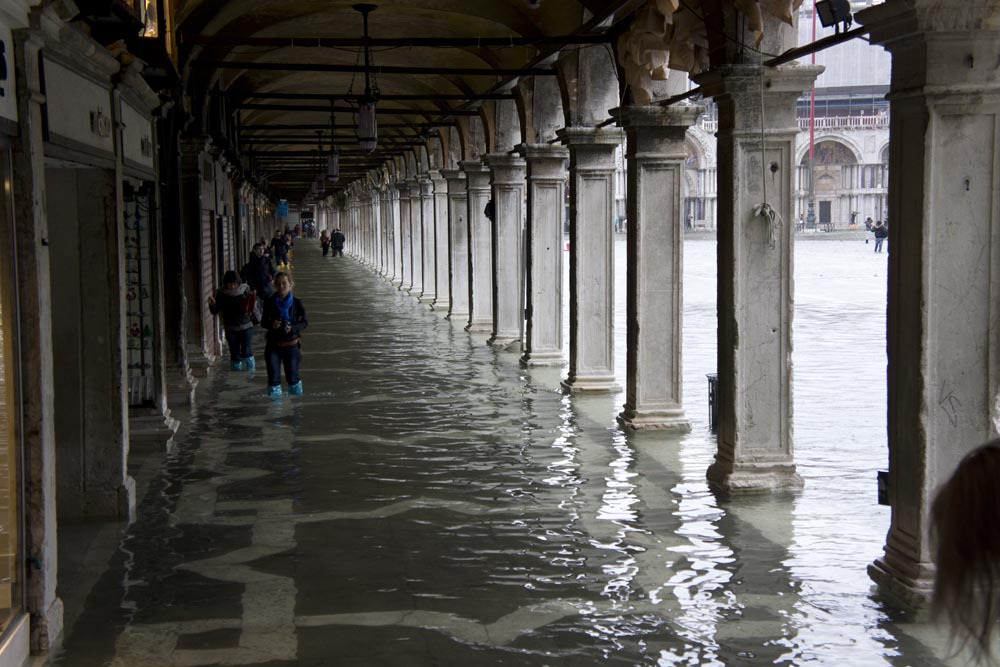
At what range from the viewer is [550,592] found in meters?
6.60

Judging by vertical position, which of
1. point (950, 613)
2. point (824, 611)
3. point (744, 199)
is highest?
point (744, 199)

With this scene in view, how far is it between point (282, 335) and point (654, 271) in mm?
4447

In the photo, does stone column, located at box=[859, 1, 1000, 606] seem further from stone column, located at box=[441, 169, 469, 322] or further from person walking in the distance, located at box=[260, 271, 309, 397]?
stone column, located at box=[441, 169, 469, 322]

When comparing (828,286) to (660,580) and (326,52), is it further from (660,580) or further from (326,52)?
(660,580)

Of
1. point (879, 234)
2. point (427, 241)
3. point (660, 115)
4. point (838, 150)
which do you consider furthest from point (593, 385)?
point (838, 150)

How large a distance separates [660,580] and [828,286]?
25.3m

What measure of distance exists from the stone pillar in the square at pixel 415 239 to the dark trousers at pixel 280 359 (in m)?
17.8

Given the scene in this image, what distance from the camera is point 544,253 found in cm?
1652

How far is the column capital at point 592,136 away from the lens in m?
13.3

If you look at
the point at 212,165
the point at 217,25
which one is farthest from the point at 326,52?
the point at 217,25

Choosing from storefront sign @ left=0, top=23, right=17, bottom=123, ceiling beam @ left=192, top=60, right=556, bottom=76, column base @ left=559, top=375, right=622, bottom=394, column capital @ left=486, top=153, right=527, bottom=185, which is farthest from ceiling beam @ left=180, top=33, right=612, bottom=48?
storefront sign @ left=0, top=23, right=17, bottom=123

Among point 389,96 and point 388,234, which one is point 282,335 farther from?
point 388,234

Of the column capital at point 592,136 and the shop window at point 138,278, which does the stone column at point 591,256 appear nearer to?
the column capital at point 592,136

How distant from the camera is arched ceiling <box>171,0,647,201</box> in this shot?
12.5 m
